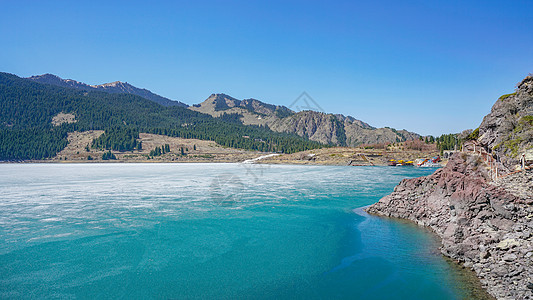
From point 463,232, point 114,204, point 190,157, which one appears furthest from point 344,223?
point 190,157

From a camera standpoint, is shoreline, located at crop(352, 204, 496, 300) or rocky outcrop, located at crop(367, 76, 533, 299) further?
rocky outcrop, located at crop(367, 76, 533, 299)

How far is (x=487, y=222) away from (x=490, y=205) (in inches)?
32.5

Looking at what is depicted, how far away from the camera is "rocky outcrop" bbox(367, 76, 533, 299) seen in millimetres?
10984

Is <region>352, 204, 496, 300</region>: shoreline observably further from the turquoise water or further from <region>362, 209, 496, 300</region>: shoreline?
the turquoise water

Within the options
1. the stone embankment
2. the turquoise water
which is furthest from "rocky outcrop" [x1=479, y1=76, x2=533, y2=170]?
the turquoise water

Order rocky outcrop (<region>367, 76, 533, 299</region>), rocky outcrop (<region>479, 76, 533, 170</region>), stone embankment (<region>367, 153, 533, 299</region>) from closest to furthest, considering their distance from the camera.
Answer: stone embankment (<region>367, 153, 533, 299</region>), rocky outcrop (<region>367, 76, 533, 299</region>), rocky outcrop (<region>479, 76, 533, 170</region>)

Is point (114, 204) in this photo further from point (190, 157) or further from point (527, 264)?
point (190, 157)

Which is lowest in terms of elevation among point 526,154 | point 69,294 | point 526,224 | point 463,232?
point 69,294

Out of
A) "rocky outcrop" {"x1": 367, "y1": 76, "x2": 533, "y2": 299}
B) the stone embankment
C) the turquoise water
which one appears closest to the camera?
the stone embankment

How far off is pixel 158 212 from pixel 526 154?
24.8m

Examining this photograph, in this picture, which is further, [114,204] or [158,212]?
[114,204]

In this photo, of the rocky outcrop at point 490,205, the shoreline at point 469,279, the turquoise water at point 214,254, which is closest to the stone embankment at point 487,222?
the rocky outcrop at point 490,205

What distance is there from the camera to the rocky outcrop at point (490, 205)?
11.0m

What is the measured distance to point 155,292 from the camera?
11.4 m
